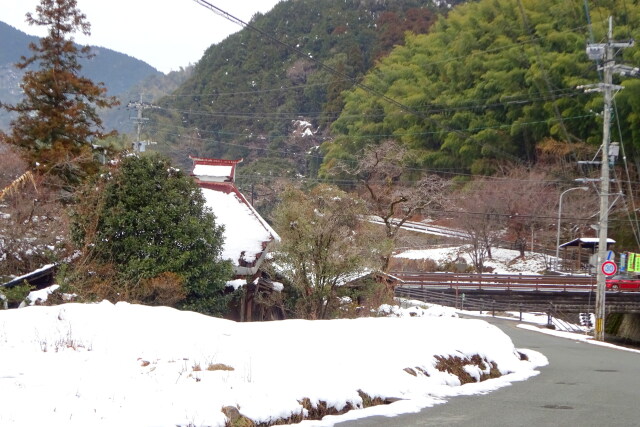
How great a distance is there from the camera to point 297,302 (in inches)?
878

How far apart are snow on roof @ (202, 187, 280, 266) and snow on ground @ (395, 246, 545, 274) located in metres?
30.3

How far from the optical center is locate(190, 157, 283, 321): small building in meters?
22.2

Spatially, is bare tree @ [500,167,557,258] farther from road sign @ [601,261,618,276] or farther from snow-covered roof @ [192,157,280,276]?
snow-covered roof @ [192,157,280,276]

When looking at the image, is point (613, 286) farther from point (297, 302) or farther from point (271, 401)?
point (271, 401)

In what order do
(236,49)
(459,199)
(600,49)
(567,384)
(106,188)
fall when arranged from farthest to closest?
(236,49) → (459,199) → (600,49) → (106,188) → (567,384)

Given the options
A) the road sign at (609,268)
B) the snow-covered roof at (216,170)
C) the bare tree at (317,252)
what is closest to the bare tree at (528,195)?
the road sign at (609,268)

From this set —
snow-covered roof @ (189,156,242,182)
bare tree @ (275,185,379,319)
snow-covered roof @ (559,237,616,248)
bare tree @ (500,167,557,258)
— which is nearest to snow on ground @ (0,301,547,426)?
bare tree @ (275,185,379,319)

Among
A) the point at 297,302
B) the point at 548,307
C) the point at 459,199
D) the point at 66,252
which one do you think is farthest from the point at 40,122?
the point at 459,199

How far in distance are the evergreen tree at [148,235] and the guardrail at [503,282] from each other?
2337 centimetres

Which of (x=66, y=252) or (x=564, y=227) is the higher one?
(x=564, y=227)

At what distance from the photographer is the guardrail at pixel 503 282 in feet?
134

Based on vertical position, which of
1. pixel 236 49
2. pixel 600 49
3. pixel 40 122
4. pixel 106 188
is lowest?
pixel 106 188

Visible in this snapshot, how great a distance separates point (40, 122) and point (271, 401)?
21710mm

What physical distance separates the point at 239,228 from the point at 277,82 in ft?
216
